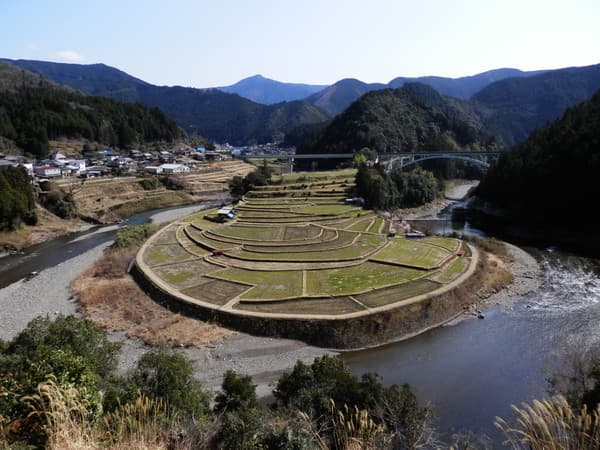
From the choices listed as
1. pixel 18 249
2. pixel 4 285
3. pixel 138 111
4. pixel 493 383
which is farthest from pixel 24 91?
pixel 493 383

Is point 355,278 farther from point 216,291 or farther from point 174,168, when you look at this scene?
point 174,168

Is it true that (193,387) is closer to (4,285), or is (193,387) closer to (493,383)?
(493,383)

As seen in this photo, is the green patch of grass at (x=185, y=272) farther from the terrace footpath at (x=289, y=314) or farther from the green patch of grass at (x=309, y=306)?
the green patch of grass at (x=309, y=306)

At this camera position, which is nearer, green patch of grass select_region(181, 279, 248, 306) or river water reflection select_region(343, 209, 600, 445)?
river water reflection select_region(343, 209, 600, 445)

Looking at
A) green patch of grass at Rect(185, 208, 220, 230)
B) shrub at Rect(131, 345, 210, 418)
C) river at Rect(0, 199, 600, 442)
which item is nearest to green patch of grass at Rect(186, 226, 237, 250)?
green patch of grass at Rect(185, 208, 220, 230)

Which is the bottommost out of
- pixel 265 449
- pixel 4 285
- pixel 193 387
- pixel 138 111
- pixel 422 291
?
pixel 4 285

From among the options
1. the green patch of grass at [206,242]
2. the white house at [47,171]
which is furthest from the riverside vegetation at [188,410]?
the white house at [47,171]

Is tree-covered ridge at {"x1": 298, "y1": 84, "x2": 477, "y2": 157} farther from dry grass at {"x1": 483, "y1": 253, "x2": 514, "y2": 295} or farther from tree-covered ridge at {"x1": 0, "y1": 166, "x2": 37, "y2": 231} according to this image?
tree-covered ridge at {"x1": 0, "y1": 166, "x2": 37, "y2": 231}
